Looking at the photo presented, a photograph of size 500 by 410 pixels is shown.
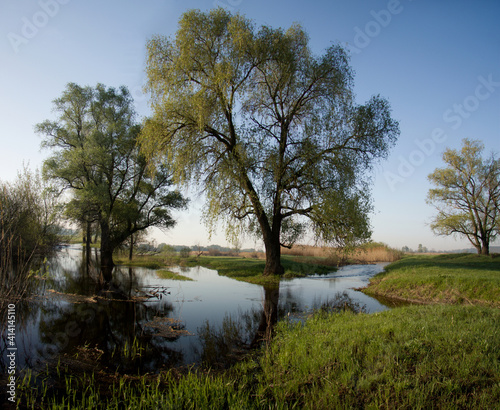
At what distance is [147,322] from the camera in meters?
8.59

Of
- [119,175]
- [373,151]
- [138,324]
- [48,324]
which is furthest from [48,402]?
[119,175]

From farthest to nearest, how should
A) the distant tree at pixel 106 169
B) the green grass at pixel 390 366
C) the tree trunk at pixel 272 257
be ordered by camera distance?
the distant tree at pixel 106 169 < the tree trunk at pixel 272 257 < the green grass at pixel 390 366

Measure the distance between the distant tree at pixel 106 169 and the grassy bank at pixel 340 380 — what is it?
18.5 meters

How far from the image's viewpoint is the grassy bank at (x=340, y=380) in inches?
153

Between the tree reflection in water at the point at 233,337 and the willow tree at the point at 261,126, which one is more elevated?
the willow tree at the point at 261,126

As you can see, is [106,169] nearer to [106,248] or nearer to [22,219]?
[106,248]

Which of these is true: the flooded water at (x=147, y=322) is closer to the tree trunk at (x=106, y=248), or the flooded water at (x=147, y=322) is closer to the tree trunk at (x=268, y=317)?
the tree trunk at (x=268, y=317)

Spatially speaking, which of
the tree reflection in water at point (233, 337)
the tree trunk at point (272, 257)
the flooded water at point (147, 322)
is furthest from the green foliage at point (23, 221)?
the tree trunk at point (272, 257)

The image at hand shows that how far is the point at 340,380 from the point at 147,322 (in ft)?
20.6

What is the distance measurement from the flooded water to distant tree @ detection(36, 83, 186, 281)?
894 centimetres

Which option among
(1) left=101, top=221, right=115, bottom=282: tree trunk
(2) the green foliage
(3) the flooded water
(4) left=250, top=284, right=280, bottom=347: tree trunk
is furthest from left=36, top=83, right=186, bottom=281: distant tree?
(4) left=250, top=284, right=280, bottom=347: tree trunk

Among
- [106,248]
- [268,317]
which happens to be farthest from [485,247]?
[106,248]

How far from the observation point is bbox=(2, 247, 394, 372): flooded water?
6.03 meters

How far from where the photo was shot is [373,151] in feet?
57.3
